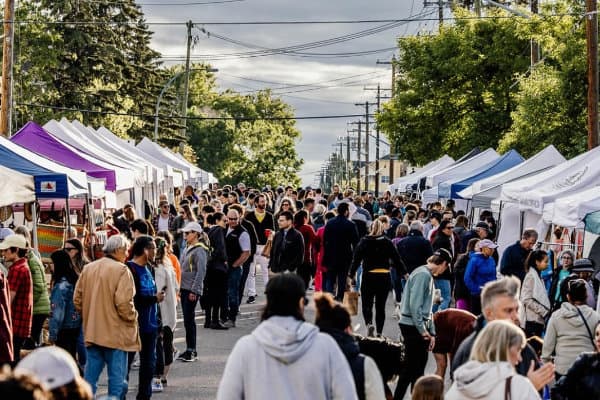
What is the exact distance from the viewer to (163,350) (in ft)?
40.5

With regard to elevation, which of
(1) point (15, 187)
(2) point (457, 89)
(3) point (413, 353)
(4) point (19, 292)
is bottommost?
(3) point (413, 353)

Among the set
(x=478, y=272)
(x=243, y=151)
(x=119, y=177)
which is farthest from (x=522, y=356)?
(x=243, y=151)

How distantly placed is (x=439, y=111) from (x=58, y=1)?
62.5 ft

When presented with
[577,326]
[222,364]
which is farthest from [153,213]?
[577,326]

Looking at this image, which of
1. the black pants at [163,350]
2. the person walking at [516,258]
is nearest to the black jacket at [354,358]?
the black pants at [163,350]

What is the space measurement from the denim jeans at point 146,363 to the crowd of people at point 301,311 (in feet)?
0.04

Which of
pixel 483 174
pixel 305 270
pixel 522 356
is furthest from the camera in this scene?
pixel 483 174

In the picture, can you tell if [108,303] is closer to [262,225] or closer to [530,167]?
[262,225]

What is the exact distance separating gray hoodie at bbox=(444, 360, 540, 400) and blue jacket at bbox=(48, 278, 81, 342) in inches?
226

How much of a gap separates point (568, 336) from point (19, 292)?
4.92 m

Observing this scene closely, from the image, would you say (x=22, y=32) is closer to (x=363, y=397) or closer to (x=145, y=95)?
(x=145, y=95)

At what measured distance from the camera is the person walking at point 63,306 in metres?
10.9

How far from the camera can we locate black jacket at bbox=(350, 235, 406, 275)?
15.5 meters

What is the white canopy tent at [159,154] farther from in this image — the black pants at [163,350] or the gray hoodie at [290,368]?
the gray hoodie at [290,368]
